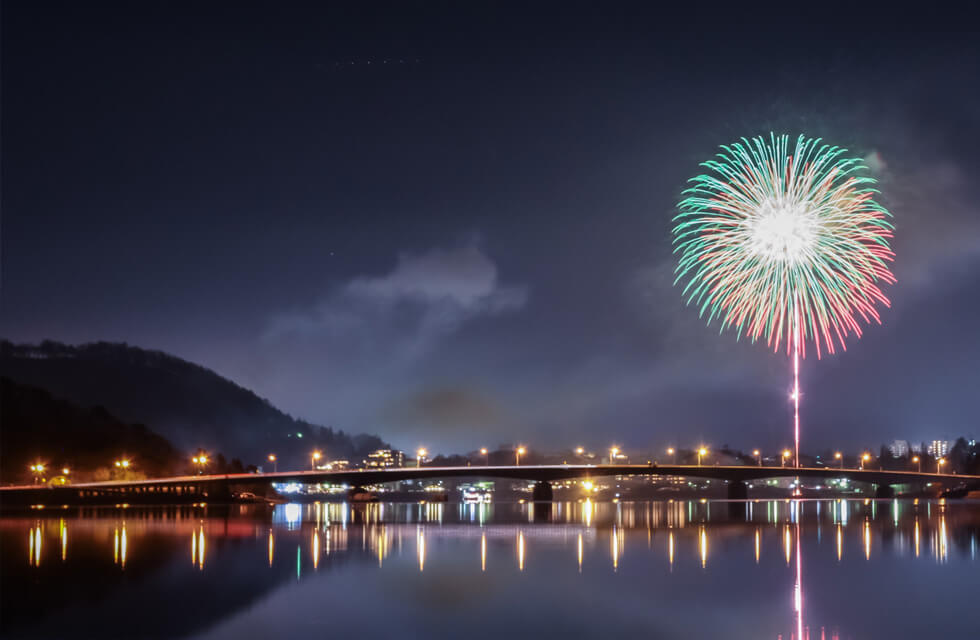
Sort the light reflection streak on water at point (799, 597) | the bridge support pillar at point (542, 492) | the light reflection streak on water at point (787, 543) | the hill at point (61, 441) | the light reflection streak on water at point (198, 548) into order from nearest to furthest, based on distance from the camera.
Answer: the light reflection streak on water at point (799, 597), the light reflection streak on water at point (198, 548), the light reflection streak on water at point (787, 543), the hill at point (61, 441), the bridge support pillar at point (542, 492)

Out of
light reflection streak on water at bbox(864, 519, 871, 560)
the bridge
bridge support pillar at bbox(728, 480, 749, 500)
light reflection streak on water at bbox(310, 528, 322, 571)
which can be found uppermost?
light reflection streak on water at bbox(310, 528, 322, 571)

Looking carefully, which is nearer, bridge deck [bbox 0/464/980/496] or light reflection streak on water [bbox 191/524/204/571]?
light reflection streak on water [bbox 191/524/204/571]

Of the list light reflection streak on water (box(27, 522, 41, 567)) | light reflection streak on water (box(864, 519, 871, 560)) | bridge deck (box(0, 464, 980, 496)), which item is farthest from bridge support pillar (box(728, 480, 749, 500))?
light reflection streak on water (box(27, 522, 41, 567))

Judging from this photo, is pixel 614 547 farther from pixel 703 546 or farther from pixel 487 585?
pixel 487 585

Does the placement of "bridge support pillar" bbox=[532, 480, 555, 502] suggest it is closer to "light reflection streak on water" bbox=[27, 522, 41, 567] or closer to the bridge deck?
the bridge deck

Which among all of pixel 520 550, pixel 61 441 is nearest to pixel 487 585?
pixel 520 550

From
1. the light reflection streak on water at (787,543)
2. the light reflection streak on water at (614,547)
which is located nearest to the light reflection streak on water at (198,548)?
the light reflection streak on water at (614,547)

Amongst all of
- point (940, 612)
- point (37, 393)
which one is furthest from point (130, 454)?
point (940, 612)

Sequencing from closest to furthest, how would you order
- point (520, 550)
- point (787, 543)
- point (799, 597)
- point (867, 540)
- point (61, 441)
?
point (799, 597)
point (520, 550)
point (787, 543)
point (867, 540)
point (61, 441)

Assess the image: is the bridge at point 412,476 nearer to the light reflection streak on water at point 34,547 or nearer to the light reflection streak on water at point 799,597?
the light reflection streak on water at point 34,547
